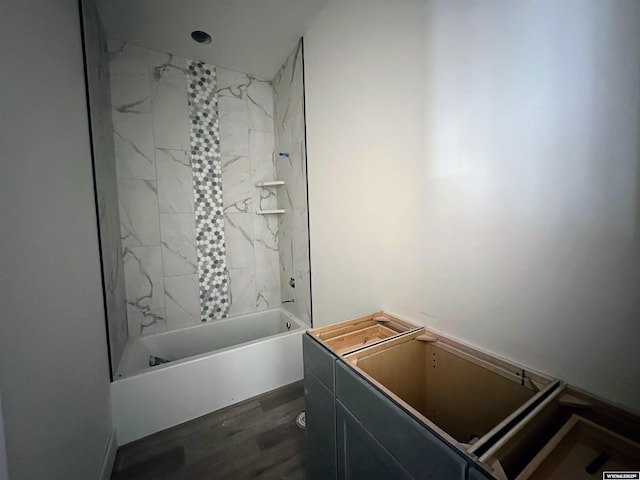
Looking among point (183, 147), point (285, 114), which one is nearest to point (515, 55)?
point (285, 114)

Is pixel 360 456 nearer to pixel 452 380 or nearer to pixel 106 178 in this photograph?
pixel 452 380

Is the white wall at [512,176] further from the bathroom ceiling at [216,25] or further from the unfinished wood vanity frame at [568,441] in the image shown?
the bathroom ceiling at [216,25]

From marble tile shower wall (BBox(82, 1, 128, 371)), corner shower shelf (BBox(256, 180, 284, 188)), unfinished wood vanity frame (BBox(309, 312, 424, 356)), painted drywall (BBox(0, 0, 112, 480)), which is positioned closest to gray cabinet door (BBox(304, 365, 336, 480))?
unfinished wood vanity frame (BBox(309, 312, 424, 356))

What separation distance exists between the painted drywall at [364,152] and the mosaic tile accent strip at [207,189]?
40.1 inches

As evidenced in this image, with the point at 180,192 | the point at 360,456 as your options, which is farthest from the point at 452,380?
the point at 180,192

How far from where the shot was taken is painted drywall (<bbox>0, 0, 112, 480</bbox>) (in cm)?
64

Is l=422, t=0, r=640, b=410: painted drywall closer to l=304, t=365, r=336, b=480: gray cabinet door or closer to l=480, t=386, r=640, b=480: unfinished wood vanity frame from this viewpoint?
l=480, t=386, r=640, b=480: unfinished wood vanity frame

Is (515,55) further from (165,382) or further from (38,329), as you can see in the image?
(165,382)

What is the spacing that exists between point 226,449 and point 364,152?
2.00m

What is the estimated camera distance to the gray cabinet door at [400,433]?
22.2 inches

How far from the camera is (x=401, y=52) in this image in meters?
1.22

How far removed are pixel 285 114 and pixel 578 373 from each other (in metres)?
2.66

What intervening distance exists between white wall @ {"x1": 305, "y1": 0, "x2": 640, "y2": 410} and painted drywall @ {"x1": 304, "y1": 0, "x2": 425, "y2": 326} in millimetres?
11

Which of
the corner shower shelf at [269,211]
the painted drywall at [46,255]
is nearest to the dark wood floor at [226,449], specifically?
the painted drywall at [46,255]
